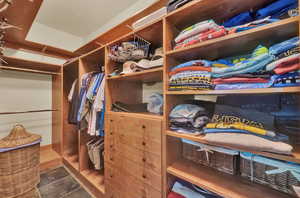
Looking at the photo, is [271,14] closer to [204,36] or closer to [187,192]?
[204,36]

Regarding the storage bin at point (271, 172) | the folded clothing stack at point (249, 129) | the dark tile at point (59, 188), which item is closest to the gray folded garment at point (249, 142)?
the folded clothing stack at point (249, 129)

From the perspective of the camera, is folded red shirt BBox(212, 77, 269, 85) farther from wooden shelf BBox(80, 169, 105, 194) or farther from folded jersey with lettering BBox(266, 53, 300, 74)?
wooden shelf BBox(80, 169, 105, 194)

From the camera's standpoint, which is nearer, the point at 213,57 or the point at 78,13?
the point at 213,57

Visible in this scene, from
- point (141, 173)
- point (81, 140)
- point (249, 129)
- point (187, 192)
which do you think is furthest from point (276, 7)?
point (81, 140)

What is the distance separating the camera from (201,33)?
739 millimetres

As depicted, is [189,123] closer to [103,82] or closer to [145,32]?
[145,32]

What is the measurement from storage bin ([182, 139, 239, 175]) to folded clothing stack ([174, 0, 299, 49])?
0.65 meters

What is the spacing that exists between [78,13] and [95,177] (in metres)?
2.40

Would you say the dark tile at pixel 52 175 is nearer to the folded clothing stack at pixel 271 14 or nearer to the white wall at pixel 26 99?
the white wall at pixel 26 99

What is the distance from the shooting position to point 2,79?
6.16 ft

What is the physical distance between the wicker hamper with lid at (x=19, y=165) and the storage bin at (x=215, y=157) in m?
1.69

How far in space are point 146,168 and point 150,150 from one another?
0.14 metres

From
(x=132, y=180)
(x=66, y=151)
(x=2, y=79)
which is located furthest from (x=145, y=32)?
(x=2, y=79)

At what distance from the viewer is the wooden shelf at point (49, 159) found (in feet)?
5.98
